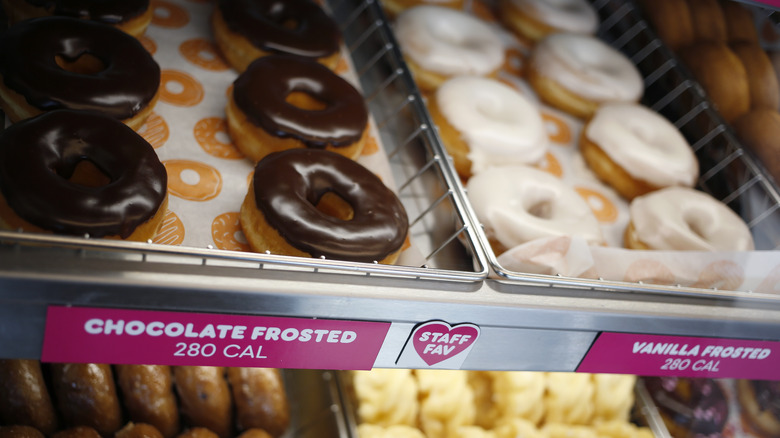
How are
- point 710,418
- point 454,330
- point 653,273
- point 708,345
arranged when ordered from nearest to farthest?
point 454,330 → point 708,345 → point 653,273 → point 710,418

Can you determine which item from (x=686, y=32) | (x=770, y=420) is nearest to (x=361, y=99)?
(x=686, y=32)

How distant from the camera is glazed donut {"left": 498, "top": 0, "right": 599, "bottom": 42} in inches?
95.9

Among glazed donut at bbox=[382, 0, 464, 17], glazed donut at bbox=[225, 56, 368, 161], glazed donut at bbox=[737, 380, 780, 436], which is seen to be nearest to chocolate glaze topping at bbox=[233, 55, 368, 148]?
glazed donut at bbox=[225, 56, 368, 161]

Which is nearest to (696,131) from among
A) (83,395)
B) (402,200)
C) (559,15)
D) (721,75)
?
(721,75)

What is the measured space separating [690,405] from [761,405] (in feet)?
0.85

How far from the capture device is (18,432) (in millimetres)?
1402

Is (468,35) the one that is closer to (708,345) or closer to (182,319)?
(708,345)

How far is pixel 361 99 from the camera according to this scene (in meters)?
1.73

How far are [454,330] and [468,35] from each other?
4.62 feet

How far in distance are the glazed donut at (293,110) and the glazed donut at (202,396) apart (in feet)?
1.85

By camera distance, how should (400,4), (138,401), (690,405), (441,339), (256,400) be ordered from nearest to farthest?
(441,339)
(138,401)
(256,400)
(690,405)
(400,4)

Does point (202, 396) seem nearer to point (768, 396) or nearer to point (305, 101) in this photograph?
point (305, 101)

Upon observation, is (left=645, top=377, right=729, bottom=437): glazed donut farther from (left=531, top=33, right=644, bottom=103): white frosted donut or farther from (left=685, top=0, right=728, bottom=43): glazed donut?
(left=685, top=0, right=728, bottom=43): glazed donut

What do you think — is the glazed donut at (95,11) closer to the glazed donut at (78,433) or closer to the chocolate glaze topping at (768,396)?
the glazed donut at (78,433)
